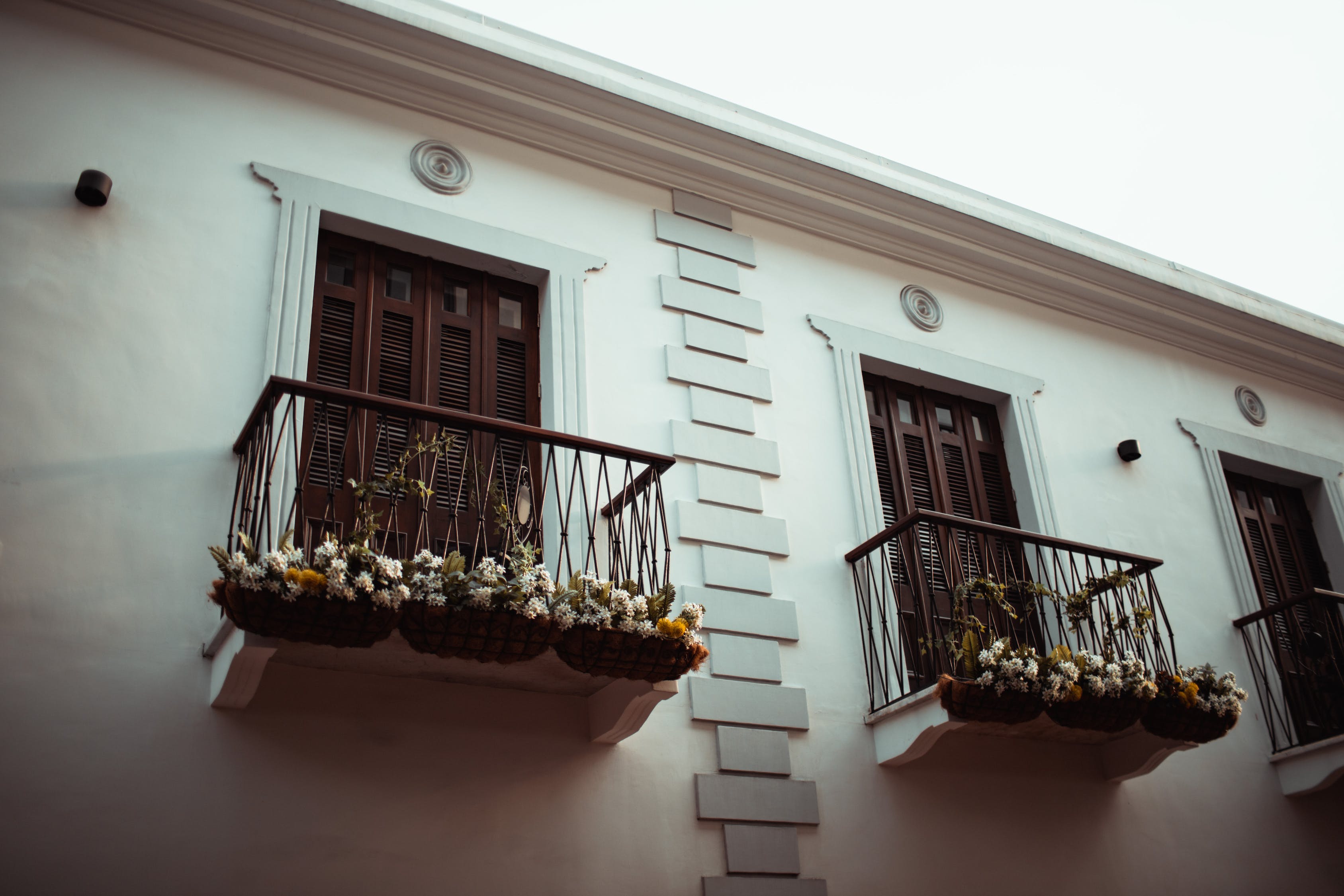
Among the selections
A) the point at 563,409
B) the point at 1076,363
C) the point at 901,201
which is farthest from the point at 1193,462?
the point at 563,409

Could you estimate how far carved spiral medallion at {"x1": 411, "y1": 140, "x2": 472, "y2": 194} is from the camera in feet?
25.7

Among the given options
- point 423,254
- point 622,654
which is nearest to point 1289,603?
point 622,654

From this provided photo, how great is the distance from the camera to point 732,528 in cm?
755

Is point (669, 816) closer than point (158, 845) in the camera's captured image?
No

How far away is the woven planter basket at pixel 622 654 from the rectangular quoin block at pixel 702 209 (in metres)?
3.74

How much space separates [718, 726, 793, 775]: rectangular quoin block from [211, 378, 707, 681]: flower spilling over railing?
74 centimetres

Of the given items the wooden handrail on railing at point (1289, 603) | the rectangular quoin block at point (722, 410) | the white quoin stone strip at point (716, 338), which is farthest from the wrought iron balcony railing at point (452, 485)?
the wooden handrail on railing at point (1289, 603)

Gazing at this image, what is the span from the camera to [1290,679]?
9.31m

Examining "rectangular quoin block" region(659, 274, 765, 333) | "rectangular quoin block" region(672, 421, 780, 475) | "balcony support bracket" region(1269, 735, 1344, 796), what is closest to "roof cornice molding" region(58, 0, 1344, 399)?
"rectangular quoin block" region(659, 274, 765, 333)

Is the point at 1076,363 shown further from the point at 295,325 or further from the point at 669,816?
the point at 295,325

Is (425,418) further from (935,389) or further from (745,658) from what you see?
(935,389)

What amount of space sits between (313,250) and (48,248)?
4.47ft

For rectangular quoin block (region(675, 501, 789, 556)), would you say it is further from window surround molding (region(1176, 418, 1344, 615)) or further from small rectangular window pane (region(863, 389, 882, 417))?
window surround molding (region(1176, 418, 1344, 615))

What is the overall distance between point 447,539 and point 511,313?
2252 mm
